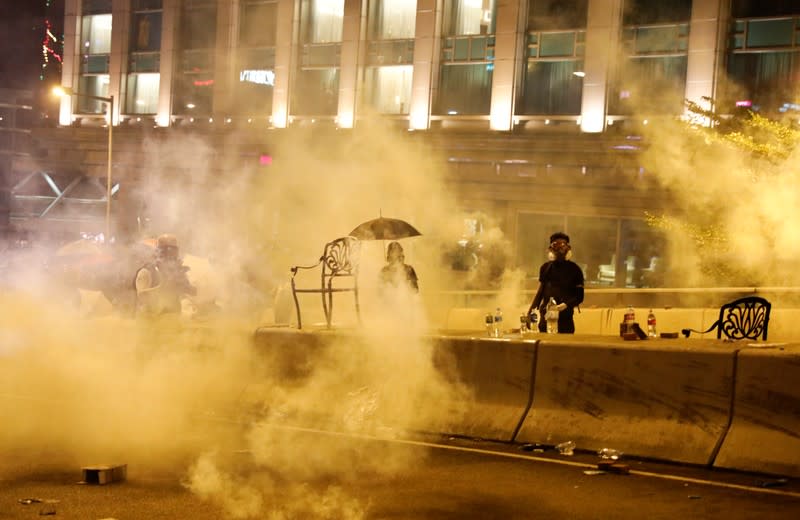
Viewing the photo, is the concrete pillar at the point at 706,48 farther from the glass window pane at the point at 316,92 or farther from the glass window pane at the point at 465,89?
the glass window pane at the point at 316,92

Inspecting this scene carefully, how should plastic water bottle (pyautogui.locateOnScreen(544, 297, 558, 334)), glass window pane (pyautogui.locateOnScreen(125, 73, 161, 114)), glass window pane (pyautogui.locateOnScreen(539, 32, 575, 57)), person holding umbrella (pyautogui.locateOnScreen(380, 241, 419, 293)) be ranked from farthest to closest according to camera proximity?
glass window pane (pyautogui.locateOnScreen(125, 73, 161, 114)) < glass window pane (pyautogui.locateOnScreen(539, 32, 575, 57)) < person holding umbrella (pyautogui.locateOnScreen(380, 241, 419, 293)) < plastic water bottle (pyautogui.locateOnScreen(544, 297, 558, 334))

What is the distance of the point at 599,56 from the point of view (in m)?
25.7

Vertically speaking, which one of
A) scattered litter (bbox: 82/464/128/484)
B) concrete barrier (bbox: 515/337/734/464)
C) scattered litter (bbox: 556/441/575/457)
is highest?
concrete barrier (bbox: 515/337/734/464)

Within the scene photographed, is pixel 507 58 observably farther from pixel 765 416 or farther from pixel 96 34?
pixel 765 416

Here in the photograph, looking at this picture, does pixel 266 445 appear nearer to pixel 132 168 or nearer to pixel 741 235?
pixel 741 235

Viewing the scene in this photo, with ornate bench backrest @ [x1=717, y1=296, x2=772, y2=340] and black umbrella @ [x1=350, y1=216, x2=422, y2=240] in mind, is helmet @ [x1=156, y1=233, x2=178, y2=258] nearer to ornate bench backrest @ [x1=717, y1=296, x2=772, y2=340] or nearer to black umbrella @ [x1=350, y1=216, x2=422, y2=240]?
black umbrella @ [x1=350, y1=216, x2=422, y2=240]

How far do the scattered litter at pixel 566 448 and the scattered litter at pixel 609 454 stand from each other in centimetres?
22

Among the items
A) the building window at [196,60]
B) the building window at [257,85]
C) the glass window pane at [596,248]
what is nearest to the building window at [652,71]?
the glass window pane at [596,248]

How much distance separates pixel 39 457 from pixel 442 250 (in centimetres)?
1700

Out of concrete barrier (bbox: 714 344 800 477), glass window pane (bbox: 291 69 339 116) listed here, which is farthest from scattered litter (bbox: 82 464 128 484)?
glass window pane (bbox: 291 69 339 116)

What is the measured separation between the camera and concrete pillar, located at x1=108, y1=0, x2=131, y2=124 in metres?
36.1

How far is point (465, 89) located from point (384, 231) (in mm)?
14568

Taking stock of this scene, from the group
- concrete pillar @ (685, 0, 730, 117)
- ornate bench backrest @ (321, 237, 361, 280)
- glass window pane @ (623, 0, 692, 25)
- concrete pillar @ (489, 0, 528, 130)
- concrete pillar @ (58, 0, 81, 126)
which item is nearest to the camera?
ornate bench backrest @ (321, 237, 361, 280)

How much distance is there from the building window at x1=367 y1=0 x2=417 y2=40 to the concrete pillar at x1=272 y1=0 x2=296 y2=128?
2559 mm
